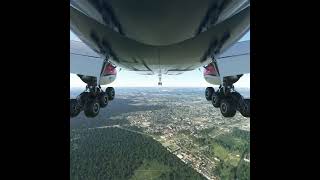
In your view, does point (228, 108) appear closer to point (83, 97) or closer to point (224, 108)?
point (224, 108)

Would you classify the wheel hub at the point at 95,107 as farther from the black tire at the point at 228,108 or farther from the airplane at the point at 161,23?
the black tire at the point at 228,108

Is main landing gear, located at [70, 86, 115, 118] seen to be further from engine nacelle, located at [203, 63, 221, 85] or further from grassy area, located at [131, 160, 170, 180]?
grassy area, located at [131, 160, 170, 180]

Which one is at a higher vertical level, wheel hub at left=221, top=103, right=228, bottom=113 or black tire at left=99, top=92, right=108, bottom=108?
black tire at left=99, top=92, right=108, bottom=108

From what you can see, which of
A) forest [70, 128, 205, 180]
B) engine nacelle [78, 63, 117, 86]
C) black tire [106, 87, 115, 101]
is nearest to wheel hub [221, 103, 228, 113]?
engine nacelle [78, 63, 117, 86]

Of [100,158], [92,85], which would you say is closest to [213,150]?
[100,158]
